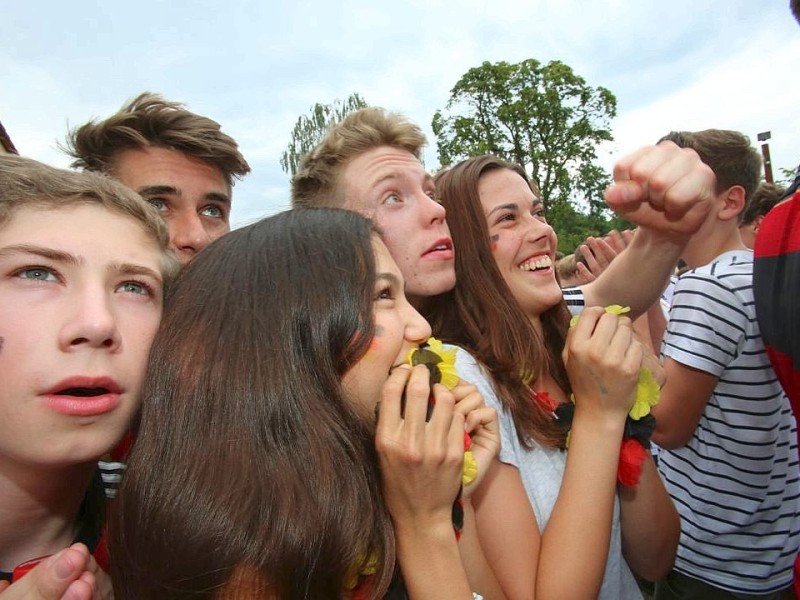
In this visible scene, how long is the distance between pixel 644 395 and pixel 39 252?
1674 millimetres

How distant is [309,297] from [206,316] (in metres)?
0.24

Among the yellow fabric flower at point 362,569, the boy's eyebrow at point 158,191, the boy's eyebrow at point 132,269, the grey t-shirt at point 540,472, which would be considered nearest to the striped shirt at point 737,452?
the grey t-shirt at point 540,472

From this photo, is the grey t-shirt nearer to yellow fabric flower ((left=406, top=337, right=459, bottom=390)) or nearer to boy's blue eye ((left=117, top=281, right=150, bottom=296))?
yellow fabric flower ((left=406, top=337, right=459, bottom=390))

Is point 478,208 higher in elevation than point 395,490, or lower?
higher

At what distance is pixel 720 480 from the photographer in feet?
6.89

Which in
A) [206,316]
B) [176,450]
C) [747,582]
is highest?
[206,316]

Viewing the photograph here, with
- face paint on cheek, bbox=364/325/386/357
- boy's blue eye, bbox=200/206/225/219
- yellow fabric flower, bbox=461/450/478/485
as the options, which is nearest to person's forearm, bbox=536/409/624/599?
yellow fabric flower, bbox=461/450/478/485

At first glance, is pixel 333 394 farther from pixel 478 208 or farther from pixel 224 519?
pixel 478 208

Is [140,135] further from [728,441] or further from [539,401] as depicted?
[728,441]

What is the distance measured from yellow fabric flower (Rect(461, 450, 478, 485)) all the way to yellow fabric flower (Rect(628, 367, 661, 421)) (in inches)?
24.3

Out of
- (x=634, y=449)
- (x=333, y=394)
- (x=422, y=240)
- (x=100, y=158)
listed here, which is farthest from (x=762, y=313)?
(x=100, y=158)

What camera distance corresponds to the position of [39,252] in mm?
1084

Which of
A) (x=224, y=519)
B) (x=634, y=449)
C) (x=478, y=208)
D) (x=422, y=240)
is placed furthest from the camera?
(x=478, y=208)

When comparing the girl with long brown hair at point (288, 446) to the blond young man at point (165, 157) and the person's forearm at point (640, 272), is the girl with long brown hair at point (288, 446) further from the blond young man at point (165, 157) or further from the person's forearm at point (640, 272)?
the person's forearm at point (640, 272)
